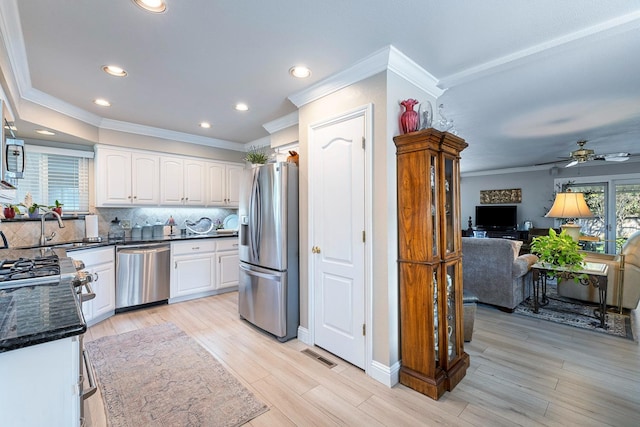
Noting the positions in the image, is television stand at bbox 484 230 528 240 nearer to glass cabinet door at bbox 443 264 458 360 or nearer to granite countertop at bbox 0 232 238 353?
glass cabinet door at bbox 443 264 458 360

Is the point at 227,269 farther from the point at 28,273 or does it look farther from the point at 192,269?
the point at 28,273

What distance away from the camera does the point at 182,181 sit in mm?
4426

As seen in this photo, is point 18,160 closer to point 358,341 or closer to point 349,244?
point 349,244

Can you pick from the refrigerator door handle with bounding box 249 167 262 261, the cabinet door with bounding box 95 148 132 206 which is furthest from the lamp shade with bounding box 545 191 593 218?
→ the cabinet door with bounding box 95 148 132 206

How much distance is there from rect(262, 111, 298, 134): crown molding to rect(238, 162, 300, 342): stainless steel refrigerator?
32.5 inches

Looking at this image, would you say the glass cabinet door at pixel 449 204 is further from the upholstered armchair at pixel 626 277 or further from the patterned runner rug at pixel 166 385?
the upholstered armchair at pixel 626 277

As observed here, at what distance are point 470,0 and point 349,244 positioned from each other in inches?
69.5

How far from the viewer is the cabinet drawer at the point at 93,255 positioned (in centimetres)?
293

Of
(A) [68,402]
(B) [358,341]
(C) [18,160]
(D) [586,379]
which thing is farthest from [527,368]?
(C) [18,160]

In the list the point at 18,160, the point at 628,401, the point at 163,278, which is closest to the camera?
the point at 628,401

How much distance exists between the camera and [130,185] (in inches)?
156

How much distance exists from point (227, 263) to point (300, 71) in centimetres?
315

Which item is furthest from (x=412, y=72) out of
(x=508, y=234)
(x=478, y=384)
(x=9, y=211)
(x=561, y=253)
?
(x=508, y=234)

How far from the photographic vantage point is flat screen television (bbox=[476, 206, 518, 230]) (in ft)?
25.0
